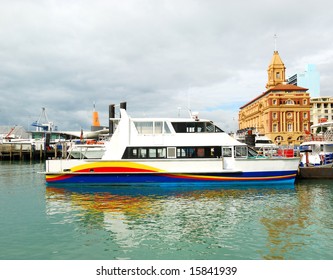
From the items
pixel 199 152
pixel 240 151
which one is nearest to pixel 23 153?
pixel 199 152

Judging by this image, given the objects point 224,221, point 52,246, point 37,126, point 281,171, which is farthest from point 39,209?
point 37,126

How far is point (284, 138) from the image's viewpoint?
73.4m

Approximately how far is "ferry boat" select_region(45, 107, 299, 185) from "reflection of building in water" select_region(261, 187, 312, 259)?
4512mm

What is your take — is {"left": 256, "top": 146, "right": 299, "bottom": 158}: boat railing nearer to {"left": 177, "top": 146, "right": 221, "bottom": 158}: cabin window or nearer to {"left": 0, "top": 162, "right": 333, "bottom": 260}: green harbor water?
{"left": 177, "top": 146, "right": 221, "bottom": 158}: cabin window

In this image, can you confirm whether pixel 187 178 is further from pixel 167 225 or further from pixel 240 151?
pixel 167 225

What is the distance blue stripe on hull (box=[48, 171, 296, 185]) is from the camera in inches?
714

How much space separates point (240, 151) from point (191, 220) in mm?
9067

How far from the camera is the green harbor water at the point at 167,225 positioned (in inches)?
309

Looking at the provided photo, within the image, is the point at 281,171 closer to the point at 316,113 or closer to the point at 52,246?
the point at 52,246

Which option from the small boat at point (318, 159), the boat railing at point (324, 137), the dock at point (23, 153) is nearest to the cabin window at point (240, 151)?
the small boat at point (318, 159)

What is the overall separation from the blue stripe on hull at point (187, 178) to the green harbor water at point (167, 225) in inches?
62.6

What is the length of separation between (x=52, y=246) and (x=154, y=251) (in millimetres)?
3067

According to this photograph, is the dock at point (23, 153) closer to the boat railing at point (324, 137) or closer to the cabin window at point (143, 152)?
the cabin window at point (143, 152)

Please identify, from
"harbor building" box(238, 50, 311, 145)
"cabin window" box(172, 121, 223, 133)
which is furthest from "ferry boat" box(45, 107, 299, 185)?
"harbor building" box(238, 50, 311, 145)
